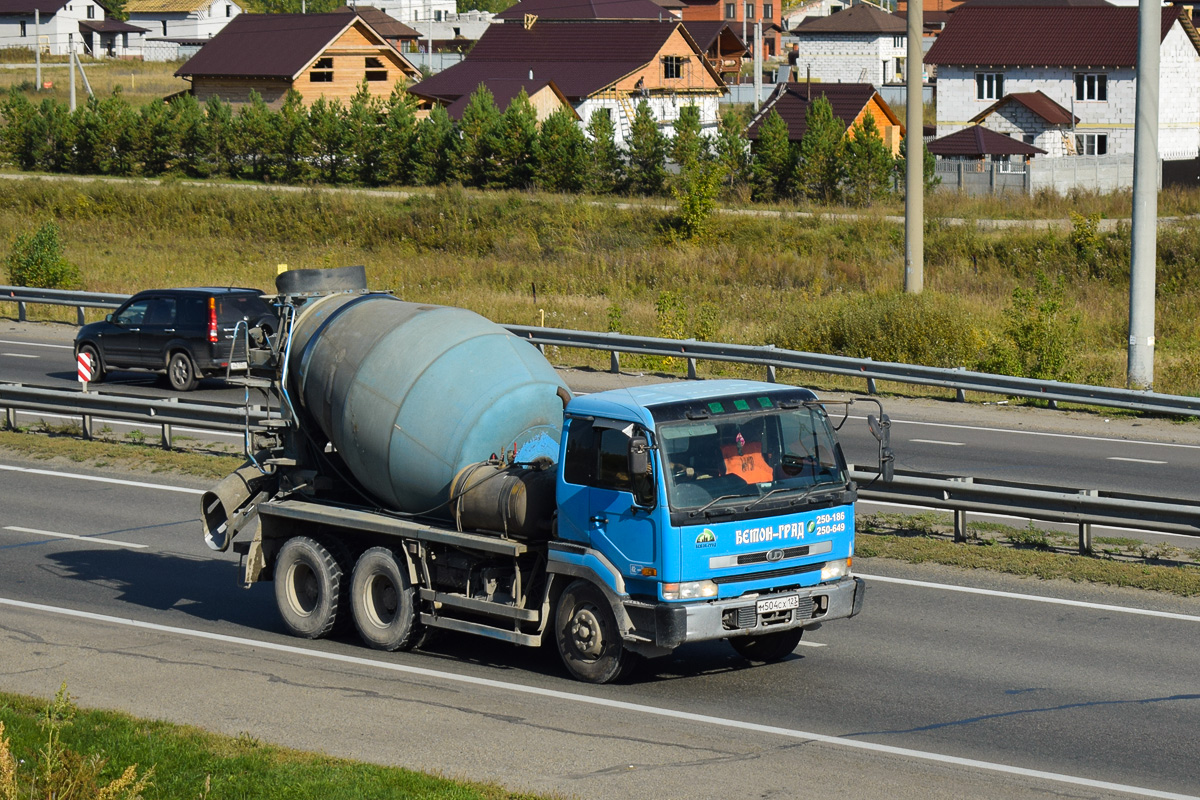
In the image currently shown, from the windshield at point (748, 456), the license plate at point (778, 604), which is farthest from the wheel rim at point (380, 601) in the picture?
the license plate at point (778, 604)

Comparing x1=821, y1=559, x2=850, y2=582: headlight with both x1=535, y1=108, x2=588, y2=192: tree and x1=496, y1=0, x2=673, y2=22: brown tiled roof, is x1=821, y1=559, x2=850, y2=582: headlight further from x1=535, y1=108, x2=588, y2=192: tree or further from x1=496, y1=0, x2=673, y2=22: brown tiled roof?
x1=496, y1=0, x2=673, y2=22: brown tiled roof

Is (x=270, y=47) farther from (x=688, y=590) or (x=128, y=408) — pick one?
(x=688, y=590)

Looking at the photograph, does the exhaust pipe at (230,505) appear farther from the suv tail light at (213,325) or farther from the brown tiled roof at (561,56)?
the brown tiled roof at (561,56)

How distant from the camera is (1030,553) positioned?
14.5 m

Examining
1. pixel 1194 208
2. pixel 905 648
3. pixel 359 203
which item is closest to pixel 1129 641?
pixel 905 648

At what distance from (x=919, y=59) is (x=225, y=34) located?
5611 centimetres

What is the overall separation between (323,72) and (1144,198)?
5689 centimetres

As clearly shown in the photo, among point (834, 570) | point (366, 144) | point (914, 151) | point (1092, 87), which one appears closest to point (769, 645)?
point (834, 570)

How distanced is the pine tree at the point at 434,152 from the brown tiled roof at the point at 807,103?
489 inches

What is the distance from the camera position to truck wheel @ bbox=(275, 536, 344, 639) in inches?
469

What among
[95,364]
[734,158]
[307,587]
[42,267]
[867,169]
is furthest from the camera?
[734,158]

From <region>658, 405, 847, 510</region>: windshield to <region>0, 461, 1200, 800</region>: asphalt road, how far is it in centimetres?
154

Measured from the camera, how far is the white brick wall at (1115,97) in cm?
6062

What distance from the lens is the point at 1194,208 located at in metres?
42.7
